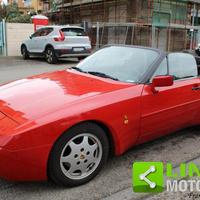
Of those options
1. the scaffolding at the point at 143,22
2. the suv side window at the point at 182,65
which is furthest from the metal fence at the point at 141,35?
the suv side window at the point at 182,65

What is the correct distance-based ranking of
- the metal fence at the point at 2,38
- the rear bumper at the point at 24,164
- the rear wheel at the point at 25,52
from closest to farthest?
the rear bumper at the point at 24,164
the rear wheel at the point at 25,52
the metal fence at the point at 2,38

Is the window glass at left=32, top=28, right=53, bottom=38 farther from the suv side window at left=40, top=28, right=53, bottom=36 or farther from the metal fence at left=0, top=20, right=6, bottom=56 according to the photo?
the metal fence at left=0, top=20, right=6, bottom=56

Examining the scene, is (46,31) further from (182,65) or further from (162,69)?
(162,69)

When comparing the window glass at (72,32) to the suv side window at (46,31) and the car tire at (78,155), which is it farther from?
the car tire at (78,155)

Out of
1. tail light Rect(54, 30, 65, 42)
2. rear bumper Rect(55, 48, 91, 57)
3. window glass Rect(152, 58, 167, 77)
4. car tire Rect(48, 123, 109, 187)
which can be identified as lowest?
car tire Rect(48, 123, 109, 187)

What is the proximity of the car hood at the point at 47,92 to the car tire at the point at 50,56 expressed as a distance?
10.2 m

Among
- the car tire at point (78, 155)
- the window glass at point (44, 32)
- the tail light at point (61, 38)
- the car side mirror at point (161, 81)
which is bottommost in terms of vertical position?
the car tire at point (78, 155)

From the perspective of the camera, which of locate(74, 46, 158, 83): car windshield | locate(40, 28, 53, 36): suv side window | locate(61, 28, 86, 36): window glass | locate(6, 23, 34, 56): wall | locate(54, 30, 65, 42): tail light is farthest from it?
locate(6, 23, 34, 56): wall

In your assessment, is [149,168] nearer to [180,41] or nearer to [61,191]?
[61,191]

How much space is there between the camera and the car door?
3.84 metres

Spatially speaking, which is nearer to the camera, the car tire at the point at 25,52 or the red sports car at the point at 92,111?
the red sports car at the point at 92,111

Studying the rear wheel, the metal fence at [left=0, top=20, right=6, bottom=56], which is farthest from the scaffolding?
the rear wheel

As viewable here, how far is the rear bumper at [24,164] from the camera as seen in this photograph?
111 inches

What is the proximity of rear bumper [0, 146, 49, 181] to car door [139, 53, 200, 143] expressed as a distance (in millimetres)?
1336
